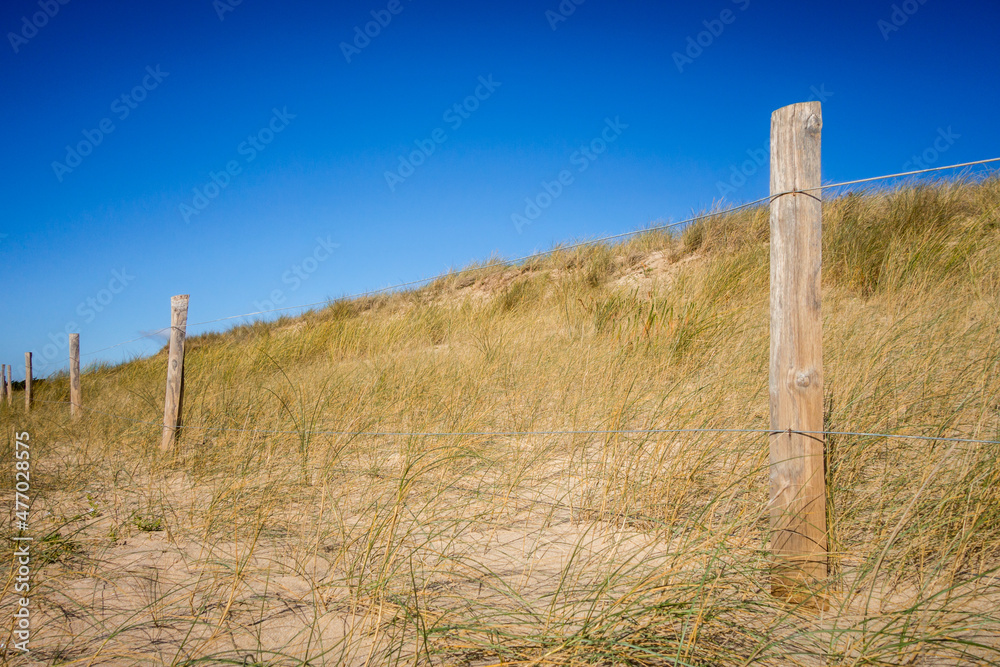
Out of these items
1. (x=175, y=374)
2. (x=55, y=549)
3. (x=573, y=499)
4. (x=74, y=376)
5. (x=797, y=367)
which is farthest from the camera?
(x=74, y=376)

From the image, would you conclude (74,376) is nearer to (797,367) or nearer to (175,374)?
(175,374)

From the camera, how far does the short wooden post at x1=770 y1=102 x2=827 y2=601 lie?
1727 mm

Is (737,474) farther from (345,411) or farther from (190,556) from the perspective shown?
(345,411)

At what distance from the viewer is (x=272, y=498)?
9.03 ft

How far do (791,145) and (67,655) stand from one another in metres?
3.06

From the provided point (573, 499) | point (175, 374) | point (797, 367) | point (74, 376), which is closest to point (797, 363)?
point (797, 367)

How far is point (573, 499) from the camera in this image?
2.67 metres

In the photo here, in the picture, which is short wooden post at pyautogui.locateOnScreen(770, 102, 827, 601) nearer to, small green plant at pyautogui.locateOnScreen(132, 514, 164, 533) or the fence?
the fence

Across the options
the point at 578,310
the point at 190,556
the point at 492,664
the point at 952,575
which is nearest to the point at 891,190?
the point at 578,310

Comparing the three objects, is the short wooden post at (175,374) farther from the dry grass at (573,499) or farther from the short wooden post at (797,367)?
the short wooden post at (797,367)

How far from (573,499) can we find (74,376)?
7.62 meters

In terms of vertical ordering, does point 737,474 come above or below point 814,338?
below

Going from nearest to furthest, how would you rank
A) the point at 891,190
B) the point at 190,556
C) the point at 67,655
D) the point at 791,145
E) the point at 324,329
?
the point at 67,655 → the point at 791,145 → the point at 190,556 → the point at 891,190 → the point at 324,329

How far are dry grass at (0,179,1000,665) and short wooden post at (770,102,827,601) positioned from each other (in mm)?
117
